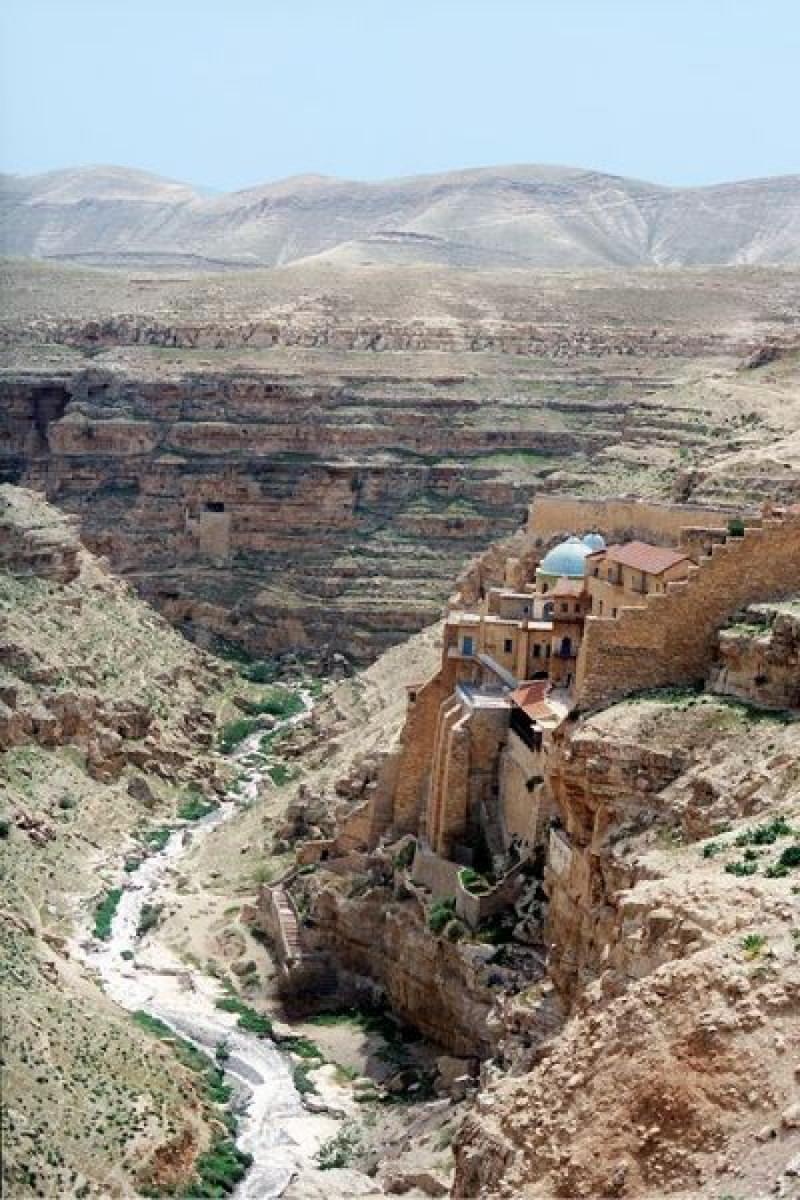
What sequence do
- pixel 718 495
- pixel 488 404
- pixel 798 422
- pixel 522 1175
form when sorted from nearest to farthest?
pixel 522 1175 < pixel 718 495 < pixel 798 422 < pixel 488 404

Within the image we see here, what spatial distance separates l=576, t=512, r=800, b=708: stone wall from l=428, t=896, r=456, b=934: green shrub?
662 cm

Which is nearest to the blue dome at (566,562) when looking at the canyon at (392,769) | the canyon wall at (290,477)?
the canyon at (392,769)

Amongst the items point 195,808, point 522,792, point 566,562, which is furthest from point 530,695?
point 195,808

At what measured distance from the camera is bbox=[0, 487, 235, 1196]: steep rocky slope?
37.2 metres

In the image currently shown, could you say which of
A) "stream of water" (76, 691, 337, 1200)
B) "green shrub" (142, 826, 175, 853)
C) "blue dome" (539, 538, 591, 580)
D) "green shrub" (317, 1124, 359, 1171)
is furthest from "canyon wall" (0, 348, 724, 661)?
"green shrub" (317, 1124, 359, 1171)

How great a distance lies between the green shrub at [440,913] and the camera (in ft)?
157

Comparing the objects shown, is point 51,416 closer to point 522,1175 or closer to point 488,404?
point 488,404

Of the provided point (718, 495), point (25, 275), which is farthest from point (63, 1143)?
point (25, 275)

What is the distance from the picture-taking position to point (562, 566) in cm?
5581

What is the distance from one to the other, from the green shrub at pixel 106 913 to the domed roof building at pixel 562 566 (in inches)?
573

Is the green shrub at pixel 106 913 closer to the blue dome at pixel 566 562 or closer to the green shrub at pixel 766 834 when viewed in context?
the blue dome at pixel 566 562

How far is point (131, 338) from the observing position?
119m

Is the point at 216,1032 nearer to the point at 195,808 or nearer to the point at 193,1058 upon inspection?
the point at 193,1058

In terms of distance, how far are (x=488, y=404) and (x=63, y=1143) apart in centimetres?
7740
